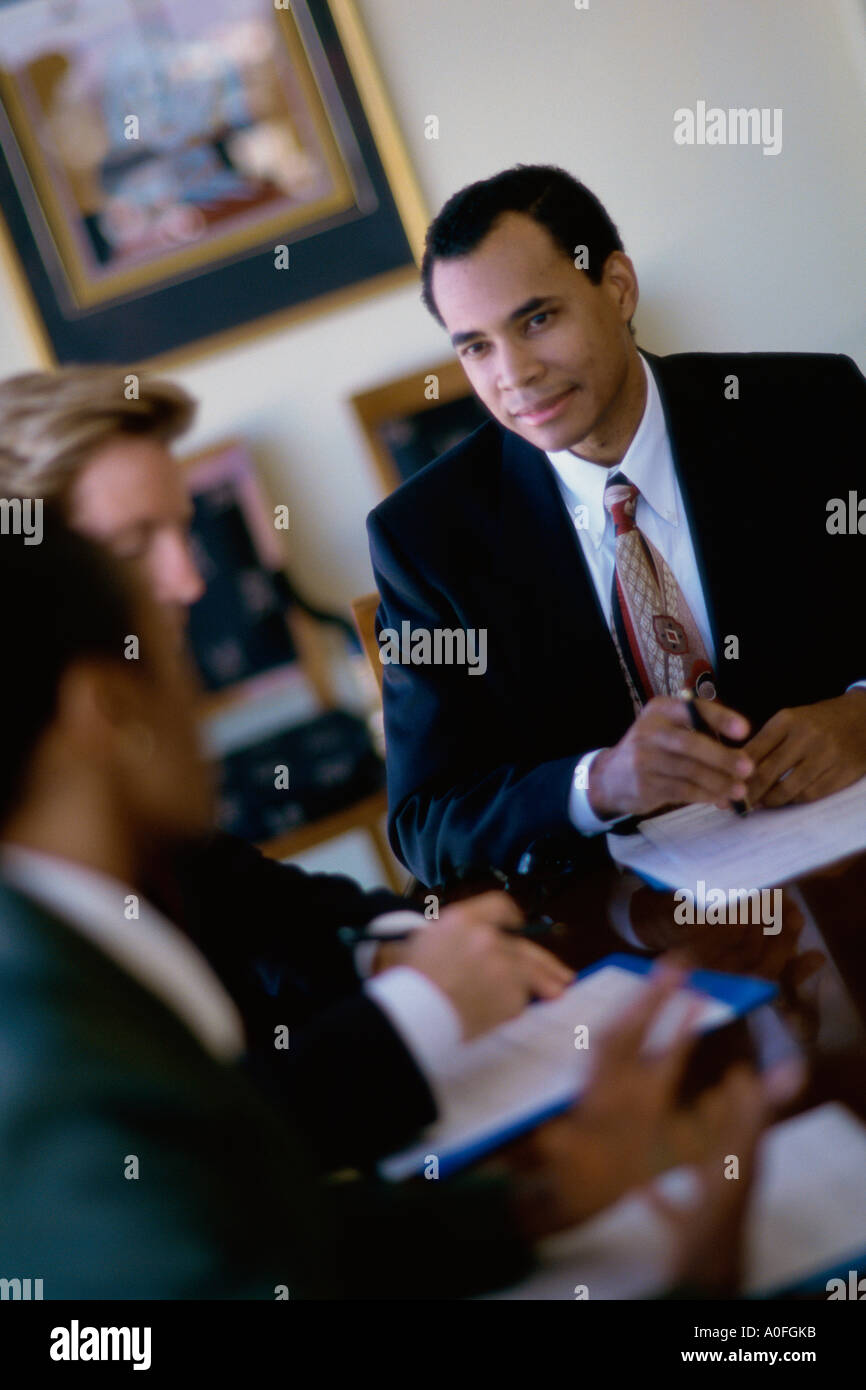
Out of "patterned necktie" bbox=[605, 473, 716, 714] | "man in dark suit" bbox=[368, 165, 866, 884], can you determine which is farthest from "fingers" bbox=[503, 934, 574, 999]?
"patterned necktie" bbox=[605, 473, 716, 714]

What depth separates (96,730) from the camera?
1.75 ft

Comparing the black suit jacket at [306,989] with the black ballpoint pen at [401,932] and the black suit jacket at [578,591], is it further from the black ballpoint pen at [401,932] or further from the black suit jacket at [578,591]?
the black suit jacket at [578,591]

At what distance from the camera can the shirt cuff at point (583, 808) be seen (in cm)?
119

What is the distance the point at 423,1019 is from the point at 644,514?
0.88 meters

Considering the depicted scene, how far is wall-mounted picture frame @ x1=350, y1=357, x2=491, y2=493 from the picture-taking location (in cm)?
270

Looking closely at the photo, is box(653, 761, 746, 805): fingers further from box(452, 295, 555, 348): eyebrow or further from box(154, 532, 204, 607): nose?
box(452, 295, 555, 348): eyebrow

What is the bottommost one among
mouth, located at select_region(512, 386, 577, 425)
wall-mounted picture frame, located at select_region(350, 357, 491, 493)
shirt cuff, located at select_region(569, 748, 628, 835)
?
shirt cuff, located at select_region(569, 748, 628, 835)

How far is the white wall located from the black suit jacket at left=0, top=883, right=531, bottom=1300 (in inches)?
96.2

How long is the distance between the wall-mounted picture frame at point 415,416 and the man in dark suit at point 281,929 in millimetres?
1645

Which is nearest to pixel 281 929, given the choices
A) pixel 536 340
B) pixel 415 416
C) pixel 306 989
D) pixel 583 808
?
pixel 306 989

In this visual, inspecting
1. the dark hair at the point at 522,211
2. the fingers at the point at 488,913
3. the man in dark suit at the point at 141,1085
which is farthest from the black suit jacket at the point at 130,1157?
the dark hair at the point at 522,211

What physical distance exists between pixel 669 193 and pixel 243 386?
112cm

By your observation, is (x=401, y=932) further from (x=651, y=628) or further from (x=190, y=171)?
(x=190, y=171)
